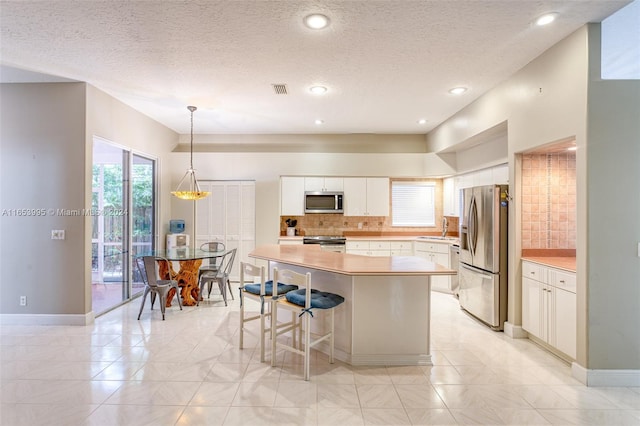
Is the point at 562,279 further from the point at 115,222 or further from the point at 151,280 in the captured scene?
the point at 115,222

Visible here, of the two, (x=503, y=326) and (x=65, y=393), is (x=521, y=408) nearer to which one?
(x=503, y=326)

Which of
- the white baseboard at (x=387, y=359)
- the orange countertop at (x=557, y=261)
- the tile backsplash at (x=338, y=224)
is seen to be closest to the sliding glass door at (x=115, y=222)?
the tile backsplash at (x=338, y=224)

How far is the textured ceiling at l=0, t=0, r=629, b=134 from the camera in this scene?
249 centimetres

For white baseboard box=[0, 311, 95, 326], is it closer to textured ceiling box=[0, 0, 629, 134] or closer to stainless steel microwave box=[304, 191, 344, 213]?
textured ceiling box=[0, 0, 629, 134]

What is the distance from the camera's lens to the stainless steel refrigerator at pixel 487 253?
3838mm

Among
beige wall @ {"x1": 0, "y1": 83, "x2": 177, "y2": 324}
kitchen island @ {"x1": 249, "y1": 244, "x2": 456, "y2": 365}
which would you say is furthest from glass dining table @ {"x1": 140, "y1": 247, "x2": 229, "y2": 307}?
kitchen island @ {"x1": 249, "y1": 244, "x2": 456, "y2": 365}

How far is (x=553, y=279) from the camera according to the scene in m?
3.12

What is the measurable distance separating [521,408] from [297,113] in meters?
4.42

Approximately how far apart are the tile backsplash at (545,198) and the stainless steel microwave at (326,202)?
10.7 ft

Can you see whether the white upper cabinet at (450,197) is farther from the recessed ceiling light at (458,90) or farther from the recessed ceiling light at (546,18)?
the recessed ceiling light at (546,18)

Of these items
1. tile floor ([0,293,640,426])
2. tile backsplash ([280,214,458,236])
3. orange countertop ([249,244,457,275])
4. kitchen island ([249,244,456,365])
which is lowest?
tile floor ([0,293,640,426])

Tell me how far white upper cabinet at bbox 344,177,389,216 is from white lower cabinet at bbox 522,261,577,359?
3093mm

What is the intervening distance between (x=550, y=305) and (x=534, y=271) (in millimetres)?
382

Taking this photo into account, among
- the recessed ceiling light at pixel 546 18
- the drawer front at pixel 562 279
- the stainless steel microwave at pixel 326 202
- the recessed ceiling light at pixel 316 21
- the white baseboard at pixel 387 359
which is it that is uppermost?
the recessed ceiling light at pixel 546 18
